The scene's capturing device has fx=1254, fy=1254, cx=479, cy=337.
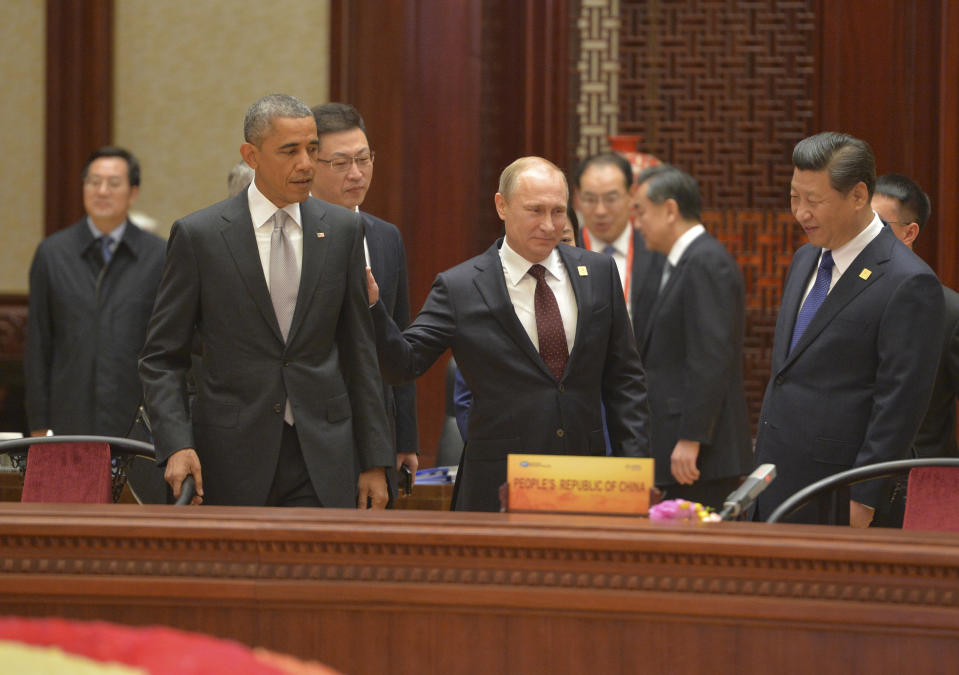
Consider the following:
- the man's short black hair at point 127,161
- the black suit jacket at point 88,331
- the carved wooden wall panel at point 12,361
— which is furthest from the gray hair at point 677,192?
the carved wooden wall panel at point 12,361

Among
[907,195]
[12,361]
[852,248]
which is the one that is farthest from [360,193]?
[12,361]

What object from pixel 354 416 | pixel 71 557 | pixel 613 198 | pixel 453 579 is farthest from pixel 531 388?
pixel 613 198

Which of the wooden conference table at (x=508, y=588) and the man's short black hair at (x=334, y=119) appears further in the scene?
the man's short black hair at (x=334, y=119)

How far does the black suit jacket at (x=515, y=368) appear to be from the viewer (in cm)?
286

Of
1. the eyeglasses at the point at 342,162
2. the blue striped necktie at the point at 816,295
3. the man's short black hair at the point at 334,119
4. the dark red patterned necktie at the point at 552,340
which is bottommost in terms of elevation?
the dark red patterned necktie at the point at 552,340

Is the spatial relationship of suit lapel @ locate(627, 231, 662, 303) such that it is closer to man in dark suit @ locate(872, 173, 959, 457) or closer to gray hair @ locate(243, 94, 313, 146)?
man in dark suit @ locate(872, 173, 959, 457)

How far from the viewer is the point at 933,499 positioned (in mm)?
2299

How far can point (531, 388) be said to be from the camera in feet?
9.43

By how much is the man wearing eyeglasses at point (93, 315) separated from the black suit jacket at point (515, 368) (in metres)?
1.66

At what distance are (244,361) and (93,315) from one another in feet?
6.15

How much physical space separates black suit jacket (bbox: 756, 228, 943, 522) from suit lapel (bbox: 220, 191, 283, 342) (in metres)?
1.21

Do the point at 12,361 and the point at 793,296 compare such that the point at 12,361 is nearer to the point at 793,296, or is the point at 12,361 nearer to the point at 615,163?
the point at 615,163

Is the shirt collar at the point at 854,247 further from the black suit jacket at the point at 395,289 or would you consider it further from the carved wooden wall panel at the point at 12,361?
the carved wooden wall panel at the point at 12,361

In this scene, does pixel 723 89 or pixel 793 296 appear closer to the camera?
Result: pixel 793 296
